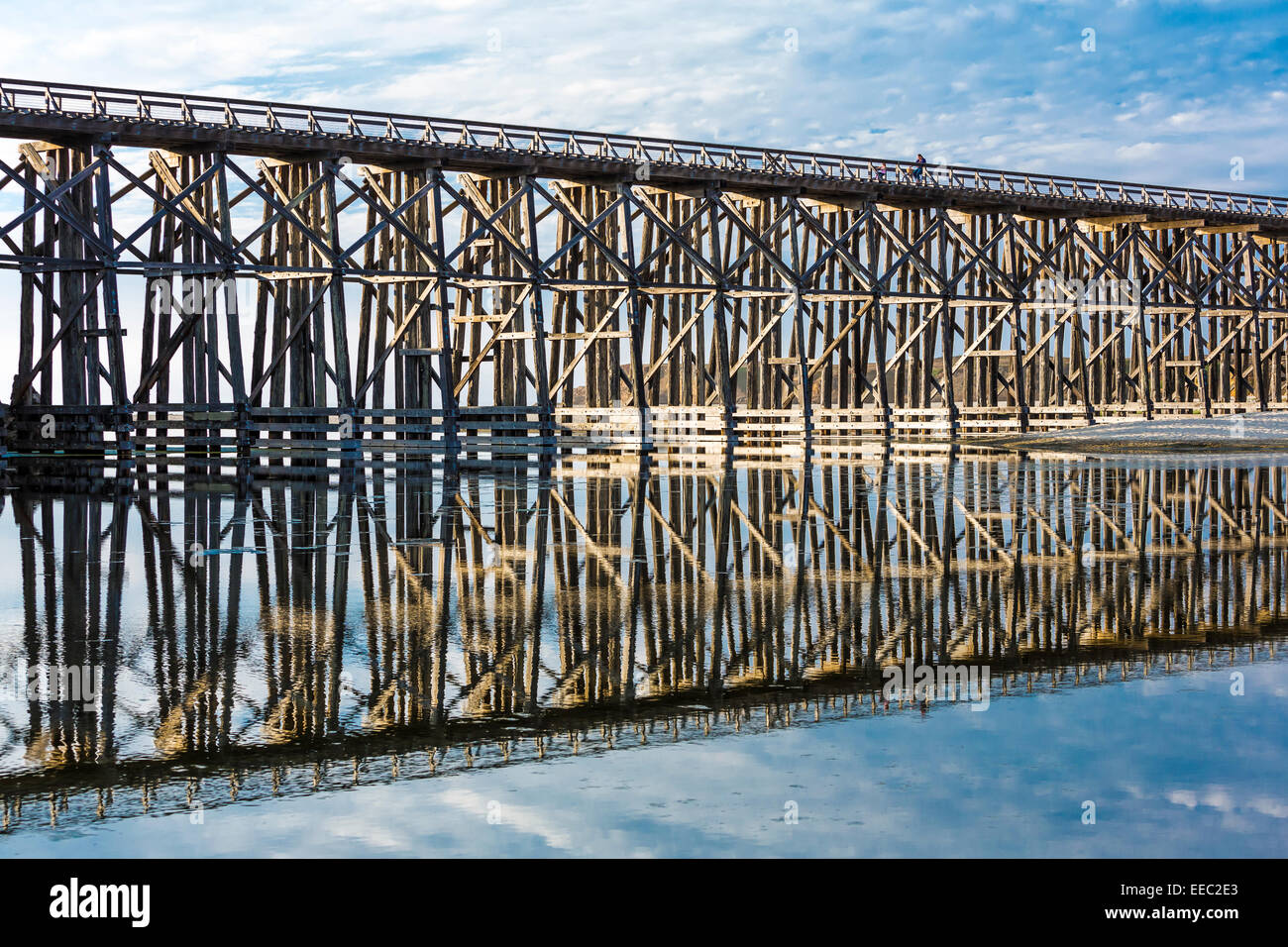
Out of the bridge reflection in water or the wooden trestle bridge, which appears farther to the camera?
the wooden trestle bridge

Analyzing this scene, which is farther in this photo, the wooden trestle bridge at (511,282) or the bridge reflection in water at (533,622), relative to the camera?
the wooden trestle bridge at (511,282)

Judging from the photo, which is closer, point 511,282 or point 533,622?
point 533,622

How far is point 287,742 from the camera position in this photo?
691 cm

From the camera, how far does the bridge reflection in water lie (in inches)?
275

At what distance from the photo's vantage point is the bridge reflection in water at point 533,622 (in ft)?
22.9

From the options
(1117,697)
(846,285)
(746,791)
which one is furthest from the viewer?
(846,285)

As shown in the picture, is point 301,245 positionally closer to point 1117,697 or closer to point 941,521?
point 941,521

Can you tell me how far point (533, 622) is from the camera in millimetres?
10375

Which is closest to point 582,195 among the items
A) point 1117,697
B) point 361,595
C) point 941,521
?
point 941,521

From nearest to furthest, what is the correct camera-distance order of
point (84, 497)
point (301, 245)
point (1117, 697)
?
point (1117, 697) → point (84, 497) → point (301, 245)

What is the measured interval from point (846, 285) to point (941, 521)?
37.0m
